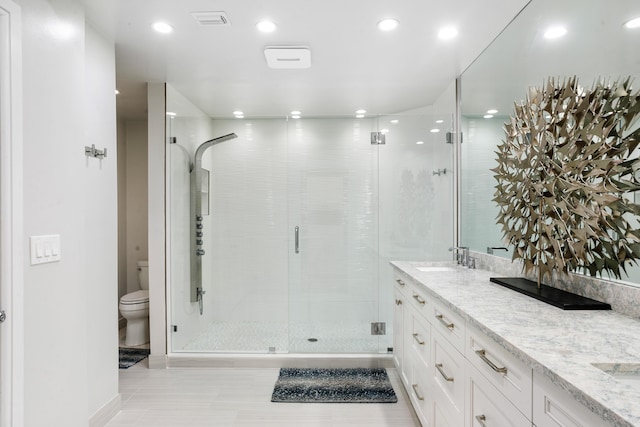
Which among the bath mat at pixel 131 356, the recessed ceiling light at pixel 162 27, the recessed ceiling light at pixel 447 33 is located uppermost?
the recessed ceiling light at pixel 162 27

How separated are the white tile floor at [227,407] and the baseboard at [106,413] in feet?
0.12

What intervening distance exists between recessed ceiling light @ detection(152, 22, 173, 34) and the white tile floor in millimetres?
2514

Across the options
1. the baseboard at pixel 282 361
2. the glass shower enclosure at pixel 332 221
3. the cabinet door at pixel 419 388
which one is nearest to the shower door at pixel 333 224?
the glass shower enclosure at pixel 332 221

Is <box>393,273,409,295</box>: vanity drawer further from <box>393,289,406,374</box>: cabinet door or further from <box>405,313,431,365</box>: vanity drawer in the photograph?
<box>405,313,431,365</box>: vanity drawer

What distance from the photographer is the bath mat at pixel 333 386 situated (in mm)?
2648

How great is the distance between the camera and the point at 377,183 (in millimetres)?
3520

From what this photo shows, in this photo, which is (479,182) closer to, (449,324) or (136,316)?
(449,324)

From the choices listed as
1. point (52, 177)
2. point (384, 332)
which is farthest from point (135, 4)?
point (384, 332)

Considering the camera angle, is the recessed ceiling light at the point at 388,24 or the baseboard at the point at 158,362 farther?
the baseboard at the point at 158,362

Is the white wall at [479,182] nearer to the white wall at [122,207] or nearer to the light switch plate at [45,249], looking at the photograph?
the light switch plate at [45,249]

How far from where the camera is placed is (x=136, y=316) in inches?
142

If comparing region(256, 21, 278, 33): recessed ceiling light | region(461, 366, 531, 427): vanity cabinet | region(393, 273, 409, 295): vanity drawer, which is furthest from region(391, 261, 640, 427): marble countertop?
region(256, 21, 278, 33): recessed ceiling light

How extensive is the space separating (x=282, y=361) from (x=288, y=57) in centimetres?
251

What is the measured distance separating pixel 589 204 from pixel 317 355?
8.13ft
